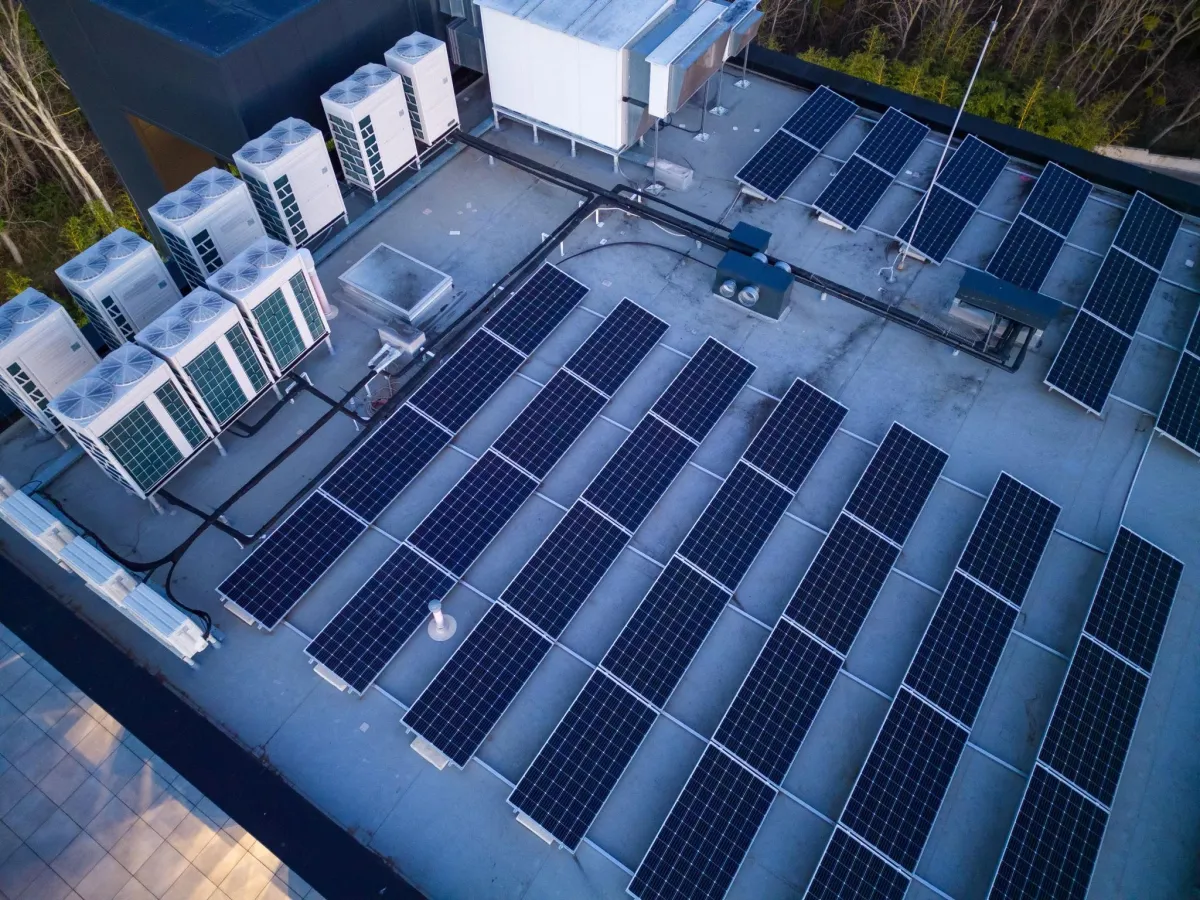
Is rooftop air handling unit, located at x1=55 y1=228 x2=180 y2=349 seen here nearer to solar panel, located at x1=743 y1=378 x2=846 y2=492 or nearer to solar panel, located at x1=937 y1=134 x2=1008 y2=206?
solar panel, located at x1=743 y1=378 x2=846 y2=492

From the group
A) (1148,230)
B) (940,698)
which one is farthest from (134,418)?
(1148,230)

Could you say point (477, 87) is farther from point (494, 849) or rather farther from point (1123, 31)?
point (1123, 31)

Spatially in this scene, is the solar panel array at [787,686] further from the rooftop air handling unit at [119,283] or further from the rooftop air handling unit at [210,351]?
the rooftop air handling unit at [119,283]

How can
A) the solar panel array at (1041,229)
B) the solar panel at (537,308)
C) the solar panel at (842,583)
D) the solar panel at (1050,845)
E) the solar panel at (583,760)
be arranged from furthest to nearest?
the solar panel array at (1041,229), the solar panel at (537,308), the solar panel at (842,583), the solar panel at (583,760), the solar panel at (1050,845)

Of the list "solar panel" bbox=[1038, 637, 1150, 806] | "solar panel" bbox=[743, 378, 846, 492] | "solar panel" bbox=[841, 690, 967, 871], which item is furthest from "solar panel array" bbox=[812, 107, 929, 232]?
"solar panel" bbox=[841, 690, 967, 871]

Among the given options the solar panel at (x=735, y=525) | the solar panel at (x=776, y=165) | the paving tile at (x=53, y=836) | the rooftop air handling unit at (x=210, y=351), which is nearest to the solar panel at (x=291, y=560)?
the rooftop air handling unit at (x=210, y=351)

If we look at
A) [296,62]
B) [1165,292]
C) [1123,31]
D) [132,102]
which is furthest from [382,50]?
[1123,31]
